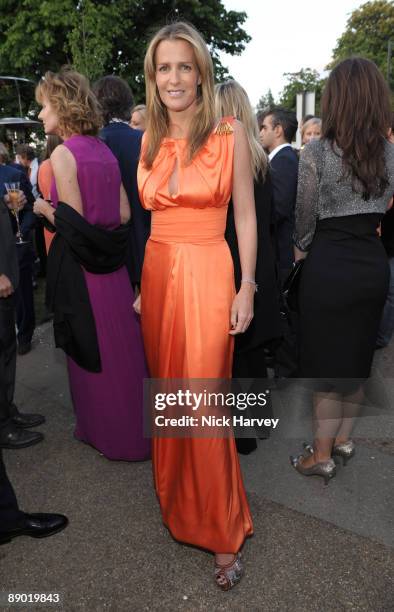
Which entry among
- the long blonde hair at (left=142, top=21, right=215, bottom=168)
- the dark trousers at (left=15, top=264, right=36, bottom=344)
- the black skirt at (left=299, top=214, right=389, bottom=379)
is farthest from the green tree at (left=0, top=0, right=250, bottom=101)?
the black skirt at (left=299, top=214, right=389, bottom=379)

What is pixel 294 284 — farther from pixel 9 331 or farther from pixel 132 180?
pixel 9 331

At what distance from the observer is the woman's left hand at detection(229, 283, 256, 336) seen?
220 centimetres

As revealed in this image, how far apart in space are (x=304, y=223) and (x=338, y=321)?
561 millimetres

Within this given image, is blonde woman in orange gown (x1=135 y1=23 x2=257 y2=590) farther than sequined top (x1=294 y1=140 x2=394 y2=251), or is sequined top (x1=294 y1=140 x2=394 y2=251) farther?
sequined top (x1=294 y1=140 x2=394 y2=251)

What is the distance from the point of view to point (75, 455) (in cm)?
335

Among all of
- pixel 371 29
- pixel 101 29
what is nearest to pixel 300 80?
pixel 371 29

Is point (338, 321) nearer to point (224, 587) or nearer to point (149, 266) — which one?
point (149, 266)

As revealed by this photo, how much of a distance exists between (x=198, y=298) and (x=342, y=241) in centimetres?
91

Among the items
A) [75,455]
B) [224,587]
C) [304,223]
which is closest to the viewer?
[224,587]

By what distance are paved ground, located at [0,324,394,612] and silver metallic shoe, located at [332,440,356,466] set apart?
0.20ft

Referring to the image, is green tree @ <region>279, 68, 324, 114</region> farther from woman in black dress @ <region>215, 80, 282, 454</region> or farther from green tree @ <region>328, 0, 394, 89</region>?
woman in black dress @ <region>215, 80, 282, 454</region>

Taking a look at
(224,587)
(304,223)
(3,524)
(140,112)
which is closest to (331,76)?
(304,223)

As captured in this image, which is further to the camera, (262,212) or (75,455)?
(75,455)

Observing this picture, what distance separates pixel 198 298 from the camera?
2191 mm
